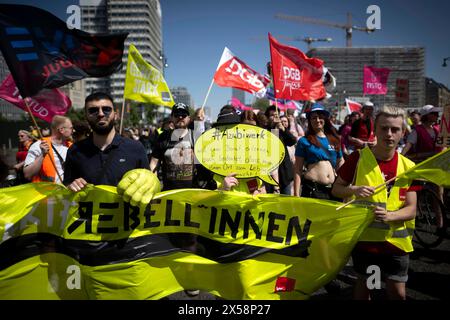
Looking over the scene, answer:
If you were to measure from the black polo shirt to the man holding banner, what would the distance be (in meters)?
1.80

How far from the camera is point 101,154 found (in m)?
2.63

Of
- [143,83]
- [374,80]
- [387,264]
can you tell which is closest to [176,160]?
[143,83]

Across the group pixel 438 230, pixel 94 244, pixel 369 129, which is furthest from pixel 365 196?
pixel 369 129

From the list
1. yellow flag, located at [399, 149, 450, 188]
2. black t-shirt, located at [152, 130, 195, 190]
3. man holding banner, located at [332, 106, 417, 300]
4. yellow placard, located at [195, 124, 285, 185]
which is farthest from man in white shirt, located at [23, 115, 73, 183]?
yellow flag, located at [399, 149, 450, 188]

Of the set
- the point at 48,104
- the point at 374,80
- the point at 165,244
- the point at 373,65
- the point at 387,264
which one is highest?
the point at 373,65

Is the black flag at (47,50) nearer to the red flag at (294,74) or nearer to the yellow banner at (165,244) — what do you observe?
the yellow banner at (165,244)

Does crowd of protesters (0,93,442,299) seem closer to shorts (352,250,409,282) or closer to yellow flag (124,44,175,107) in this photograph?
shorts (352,250,409,282)

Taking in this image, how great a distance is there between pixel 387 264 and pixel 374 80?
1398cm

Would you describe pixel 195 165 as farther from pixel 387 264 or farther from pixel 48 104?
pixel 387 264

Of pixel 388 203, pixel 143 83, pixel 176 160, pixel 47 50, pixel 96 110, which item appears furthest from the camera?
pixel 143 83

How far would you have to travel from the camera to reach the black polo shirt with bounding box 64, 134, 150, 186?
2.56m

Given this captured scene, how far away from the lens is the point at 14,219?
7.72 feet

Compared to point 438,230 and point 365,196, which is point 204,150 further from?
point 438,230

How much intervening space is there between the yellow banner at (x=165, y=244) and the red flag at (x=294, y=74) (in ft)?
8.71
